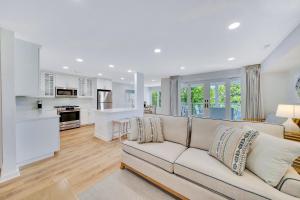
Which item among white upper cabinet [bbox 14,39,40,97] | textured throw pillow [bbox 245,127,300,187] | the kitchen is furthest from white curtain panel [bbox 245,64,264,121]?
white upper cabinet [bbox 14,39,40,97]

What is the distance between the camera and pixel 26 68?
2449 mm

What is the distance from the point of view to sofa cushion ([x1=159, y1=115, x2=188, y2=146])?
2178 millimetres

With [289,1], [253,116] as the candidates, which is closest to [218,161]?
[289,1]

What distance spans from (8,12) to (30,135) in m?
2.00

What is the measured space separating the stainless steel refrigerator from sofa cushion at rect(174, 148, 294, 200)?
5.40 m

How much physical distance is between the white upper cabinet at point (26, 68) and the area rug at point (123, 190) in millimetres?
2197

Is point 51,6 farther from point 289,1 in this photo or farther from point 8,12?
point 289,1

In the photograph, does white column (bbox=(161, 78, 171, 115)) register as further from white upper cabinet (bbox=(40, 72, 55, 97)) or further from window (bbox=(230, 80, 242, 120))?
white upper cabinet (bbox=(40, 72, 55, 97))

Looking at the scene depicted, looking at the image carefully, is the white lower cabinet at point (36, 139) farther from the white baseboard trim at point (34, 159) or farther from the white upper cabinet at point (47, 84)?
the white upper cabinet at point (47, 84)

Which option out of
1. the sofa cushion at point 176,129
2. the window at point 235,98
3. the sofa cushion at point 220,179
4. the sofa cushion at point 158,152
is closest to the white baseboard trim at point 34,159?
the sofa cushion at point 158,152

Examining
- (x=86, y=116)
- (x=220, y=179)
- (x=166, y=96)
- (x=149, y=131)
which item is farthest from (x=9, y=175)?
(x=166, y=96)

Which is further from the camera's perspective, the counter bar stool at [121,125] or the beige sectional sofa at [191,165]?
the counter bar stool at [121,125]

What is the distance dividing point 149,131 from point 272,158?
1.57 m

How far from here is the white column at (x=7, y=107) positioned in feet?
6.42
